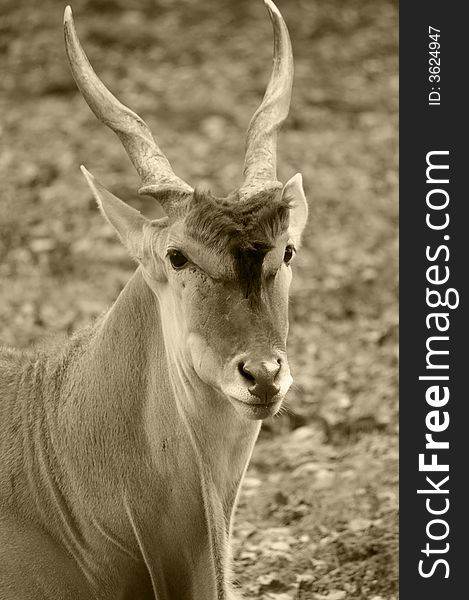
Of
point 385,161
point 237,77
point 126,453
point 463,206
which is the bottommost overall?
point 126,453

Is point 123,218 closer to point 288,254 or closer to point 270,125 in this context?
point 288,254

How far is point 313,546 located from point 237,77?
30.7 ft

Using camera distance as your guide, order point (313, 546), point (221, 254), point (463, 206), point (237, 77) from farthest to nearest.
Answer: point (237, 77), point (463, 206), point (313, 546), point (221, 254)

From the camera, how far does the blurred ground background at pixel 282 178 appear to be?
903 centimetres

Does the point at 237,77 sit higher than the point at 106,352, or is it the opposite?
the point at 237,77

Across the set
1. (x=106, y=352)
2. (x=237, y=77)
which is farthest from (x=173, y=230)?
(x=237, y=77)

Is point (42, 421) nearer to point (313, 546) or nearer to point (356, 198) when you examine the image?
point (313, 546)

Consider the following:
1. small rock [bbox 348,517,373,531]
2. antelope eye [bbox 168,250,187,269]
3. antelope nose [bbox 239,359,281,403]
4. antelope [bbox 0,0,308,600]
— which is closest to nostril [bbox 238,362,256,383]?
antelope nose [bbox 239,359,281,403]

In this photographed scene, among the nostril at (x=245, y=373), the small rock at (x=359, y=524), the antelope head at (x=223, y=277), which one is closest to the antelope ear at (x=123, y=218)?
the antelope head at (x=223, y=277)

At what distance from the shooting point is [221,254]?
5562mm

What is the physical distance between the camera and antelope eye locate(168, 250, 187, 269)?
5.77 m

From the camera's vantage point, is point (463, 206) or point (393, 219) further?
point (393, 219)

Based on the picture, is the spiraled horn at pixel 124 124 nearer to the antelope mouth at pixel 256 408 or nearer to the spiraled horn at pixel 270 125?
the spiraled horn at pixel 270 125

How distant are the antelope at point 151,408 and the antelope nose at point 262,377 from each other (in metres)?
0.14
